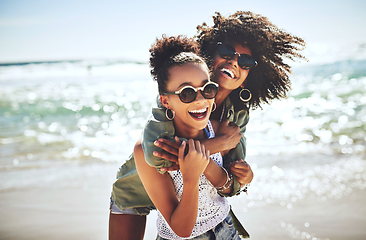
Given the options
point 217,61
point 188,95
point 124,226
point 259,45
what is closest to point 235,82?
point 217,61

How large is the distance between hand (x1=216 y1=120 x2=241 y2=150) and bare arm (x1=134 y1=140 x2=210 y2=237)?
0.34 metres

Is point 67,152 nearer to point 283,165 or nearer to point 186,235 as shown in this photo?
point 283,165

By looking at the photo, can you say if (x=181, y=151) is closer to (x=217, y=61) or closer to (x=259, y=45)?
(x=217, y=61)

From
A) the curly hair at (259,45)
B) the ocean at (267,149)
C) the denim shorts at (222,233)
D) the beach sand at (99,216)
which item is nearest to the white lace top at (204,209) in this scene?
the denim shorts at (222,233)

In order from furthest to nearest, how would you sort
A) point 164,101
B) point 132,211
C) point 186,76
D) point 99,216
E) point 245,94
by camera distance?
point 99,216 < point 245,94 < point 132,211 < point 164,101 < point 186,76

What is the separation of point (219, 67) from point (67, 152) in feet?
18.6

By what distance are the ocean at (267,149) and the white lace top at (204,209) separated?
4.79ft

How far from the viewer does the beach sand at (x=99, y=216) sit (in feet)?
14.1

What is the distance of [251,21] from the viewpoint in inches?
112

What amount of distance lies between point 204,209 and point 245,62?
119 centimetres

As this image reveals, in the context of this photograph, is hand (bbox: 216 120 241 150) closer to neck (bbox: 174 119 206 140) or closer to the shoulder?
neck (bbox: 174 119 206 140)

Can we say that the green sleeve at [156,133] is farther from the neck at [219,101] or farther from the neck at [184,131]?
the neck at [219,101]

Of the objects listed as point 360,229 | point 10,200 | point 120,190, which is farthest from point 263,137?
point 120,190

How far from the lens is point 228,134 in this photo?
2.33m
